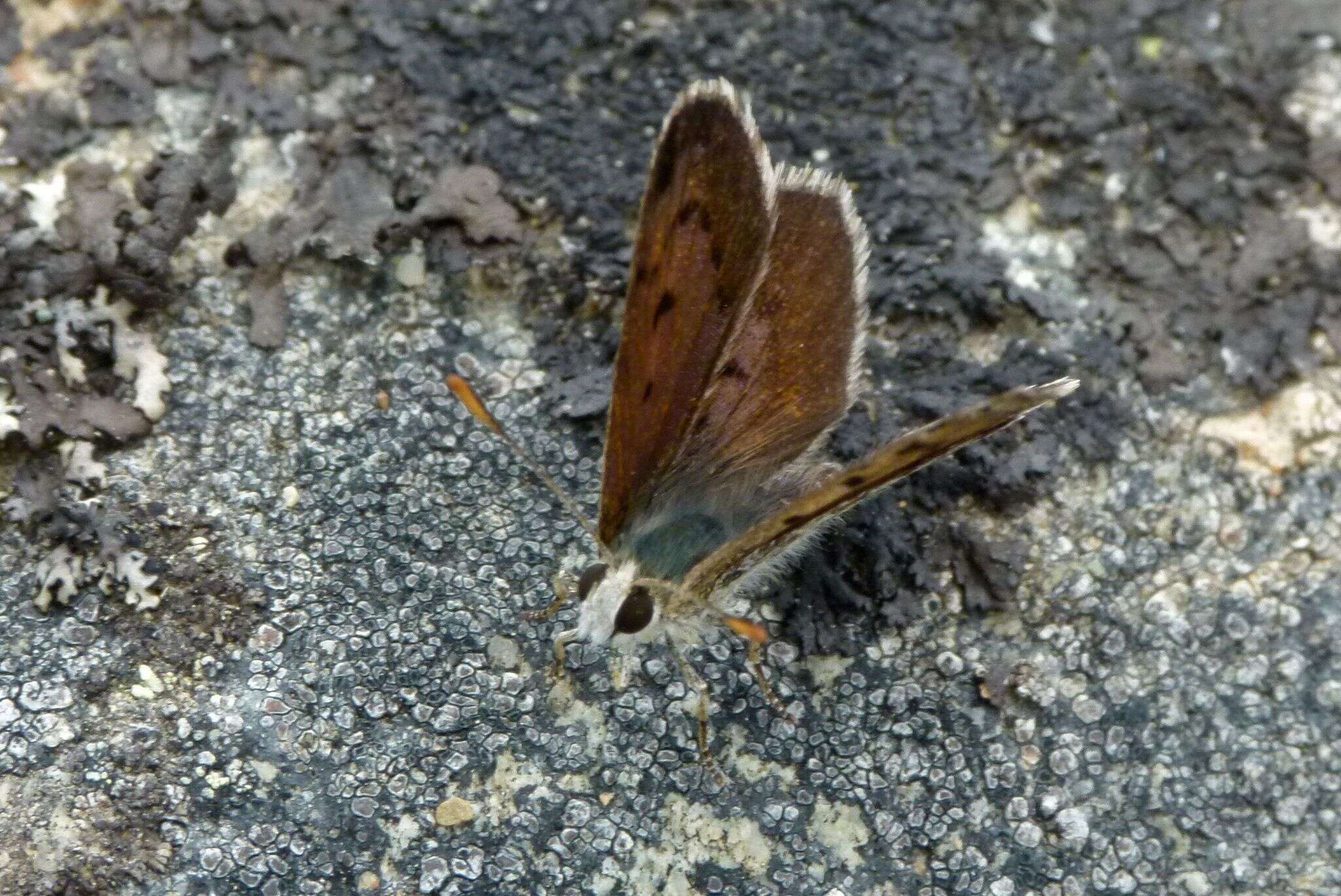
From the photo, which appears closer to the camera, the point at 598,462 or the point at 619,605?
the point at 619,605

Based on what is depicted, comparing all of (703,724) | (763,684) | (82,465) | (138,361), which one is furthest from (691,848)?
(138,361)

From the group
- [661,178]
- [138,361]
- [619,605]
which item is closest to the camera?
[619,605]

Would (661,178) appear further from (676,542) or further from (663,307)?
(676,542)

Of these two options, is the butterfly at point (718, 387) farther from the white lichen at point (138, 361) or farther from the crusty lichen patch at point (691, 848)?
→ the white lichen at point (138, 361)

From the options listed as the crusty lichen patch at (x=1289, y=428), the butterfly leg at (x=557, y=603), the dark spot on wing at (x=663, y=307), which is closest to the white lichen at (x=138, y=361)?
the butterfly leg at (x=557, y=603)

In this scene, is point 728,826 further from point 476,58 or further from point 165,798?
point 476,58

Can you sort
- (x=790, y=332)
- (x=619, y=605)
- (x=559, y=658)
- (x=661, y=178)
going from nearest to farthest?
1. (x=619, y=605)
2. (x=661, y=178)
3. (x=559, y=658)
4. (x=790, y=332)
